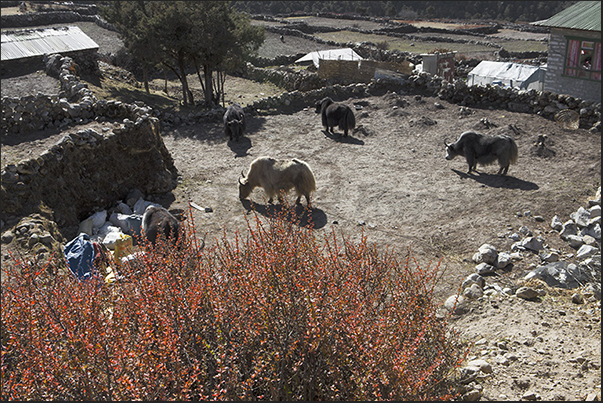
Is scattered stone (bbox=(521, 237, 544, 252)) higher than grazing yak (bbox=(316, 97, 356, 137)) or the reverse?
the reverse

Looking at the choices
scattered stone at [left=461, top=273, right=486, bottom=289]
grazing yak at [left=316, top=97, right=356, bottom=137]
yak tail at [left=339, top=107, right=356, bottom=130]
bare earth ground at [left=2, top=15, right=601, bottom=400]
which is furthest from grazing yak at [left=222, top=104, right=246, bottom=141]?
scattered stone at [left=461, top=273, right=486, bottom=289]

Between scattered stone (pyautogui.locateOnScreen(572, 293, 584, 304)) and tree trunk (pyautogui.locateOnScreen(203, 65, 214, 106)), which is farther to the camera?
tree trunk (pyautogui.locateOnScreen(203, 65, 214, 106))

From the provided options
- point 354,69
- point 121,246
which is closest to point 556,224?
point 121,246


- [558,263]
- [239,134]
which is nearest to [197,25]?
[239,134]

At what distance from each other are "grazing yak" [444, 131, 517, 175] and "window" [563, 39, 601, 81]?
774 cm

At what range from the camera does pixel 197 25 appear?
18.3 metres

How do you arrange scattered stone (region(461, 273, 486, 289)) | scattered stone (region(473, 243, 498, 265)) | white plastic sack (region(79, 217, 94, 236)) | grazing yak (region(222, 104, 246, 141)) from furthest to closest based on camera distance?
grazing yak (region(222, 104, 246, 141)), white plastic sack (region(79, 217, 94, 236)), scattered stone (region(473, 243, 498, 265)), scattered stone (region(461, 273, 486, 289))

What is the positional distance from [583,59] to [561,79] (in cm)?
93

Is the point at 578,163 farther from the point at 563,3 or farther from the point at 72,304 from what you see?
the point at 563,3

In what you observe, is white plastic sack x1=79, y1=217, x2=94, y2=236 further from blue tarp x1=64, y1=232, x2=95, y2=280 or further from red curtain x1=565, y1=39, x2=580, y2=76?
red curtain x1=565, y1=39, x2=580, y2=76

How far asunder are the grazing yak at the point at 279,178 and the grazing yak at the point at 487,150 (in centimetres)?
438

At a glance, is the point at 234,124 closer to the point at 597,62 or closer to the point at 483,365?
the point at 483,365

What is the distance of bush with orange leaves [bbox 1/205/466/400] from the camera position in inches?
147

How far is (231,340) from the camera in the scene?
414 cm
